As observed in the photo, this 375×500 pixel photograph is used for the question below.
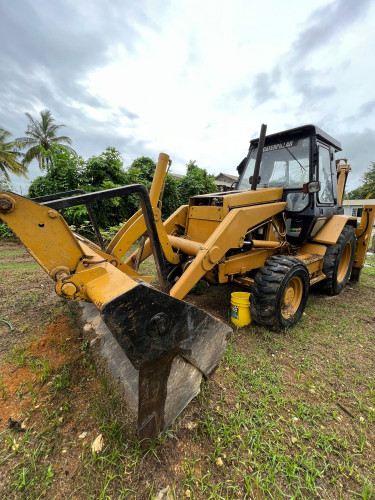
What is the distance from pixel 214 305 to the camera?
12.1ft

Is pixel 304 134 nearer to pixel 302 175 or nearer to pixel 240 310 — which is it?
pixel 302 175

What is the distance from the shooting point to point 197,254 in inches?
104

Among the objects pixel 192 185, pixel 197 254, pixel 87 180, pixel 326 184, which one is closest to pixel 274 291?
pixel 197 254

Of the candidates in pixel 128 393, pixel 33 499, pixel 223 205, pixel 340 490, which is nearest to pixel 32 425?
pixel 33 499

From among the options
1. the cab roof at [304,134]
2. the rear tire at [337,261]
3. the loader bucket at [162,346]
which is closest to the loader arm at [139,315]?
the loader bucket at [162,346]

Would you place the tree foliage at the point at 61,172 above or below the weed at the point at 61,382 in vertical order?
above

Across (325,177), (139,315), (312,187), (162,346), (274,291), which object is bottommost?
(274,291)

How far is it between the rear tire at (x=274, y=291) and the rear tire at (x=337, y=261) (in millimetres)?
1067

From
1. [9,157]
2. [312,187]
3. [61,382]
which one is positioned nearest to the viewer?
[61,382]

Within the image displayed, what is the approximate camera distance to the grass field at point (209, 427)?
4.49 feet

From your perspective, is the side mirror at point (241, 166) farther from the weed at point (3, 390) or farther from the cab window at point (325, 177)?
the weed at point (3, 390)

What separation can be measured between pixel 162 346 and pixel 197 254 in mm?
1374

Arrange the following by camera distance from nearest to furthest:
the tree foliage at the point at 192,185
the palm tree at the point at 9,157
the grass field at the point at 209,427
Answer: the grass field at the point at 209,427 < the tree foliage at the point at 192,185 < the palm tree at the point at 9,157

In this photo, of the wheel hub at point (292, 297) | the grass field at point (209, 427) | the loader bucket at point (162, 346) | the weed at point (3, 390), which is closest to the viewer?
the loader bucket at point (162, 346)
